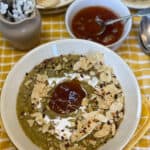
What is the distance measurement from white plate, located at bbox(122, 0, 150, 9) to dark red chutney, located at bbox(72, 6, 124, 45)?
0.06m

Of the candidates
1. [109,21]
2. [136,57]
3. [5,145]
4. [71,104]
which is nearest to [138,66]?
[136,57]

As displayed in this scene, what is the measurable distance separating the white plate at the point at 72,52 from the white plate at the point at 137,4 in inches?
10.1

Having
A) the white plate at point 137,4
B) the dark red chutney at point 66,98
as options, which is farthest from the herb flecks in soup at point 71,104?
the white plate at point 137,4

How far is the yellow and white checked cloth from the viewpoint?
3.31 feet

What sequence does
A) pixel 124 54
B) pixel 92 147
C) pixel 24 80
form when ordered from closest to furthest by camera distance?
pixel 92 147
pixel 24 80
pixel 124 54

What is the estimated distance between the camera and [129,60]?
1.17 m

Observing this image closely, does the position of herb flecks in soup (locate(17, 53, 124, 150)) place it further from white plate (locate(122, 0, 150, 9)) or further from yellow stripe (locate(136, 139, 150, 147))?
white plate (locate(122, 0, 150, 9))

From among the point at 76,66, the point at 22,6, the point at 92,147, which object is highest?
the point at 22,6

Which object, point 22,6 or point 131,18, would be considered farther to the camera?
point 131,18

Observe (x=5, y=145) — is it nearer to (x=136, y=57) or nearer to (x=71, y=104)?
(x=71, y=104)

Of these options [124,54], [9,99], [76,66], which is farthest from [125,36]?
[9,99]

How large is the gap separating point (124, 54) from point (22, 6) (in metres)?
0.36

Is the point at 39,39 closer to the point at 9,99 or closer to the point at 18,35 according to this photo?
the point at 18,35

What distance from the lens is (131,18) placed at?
3.89 feet
